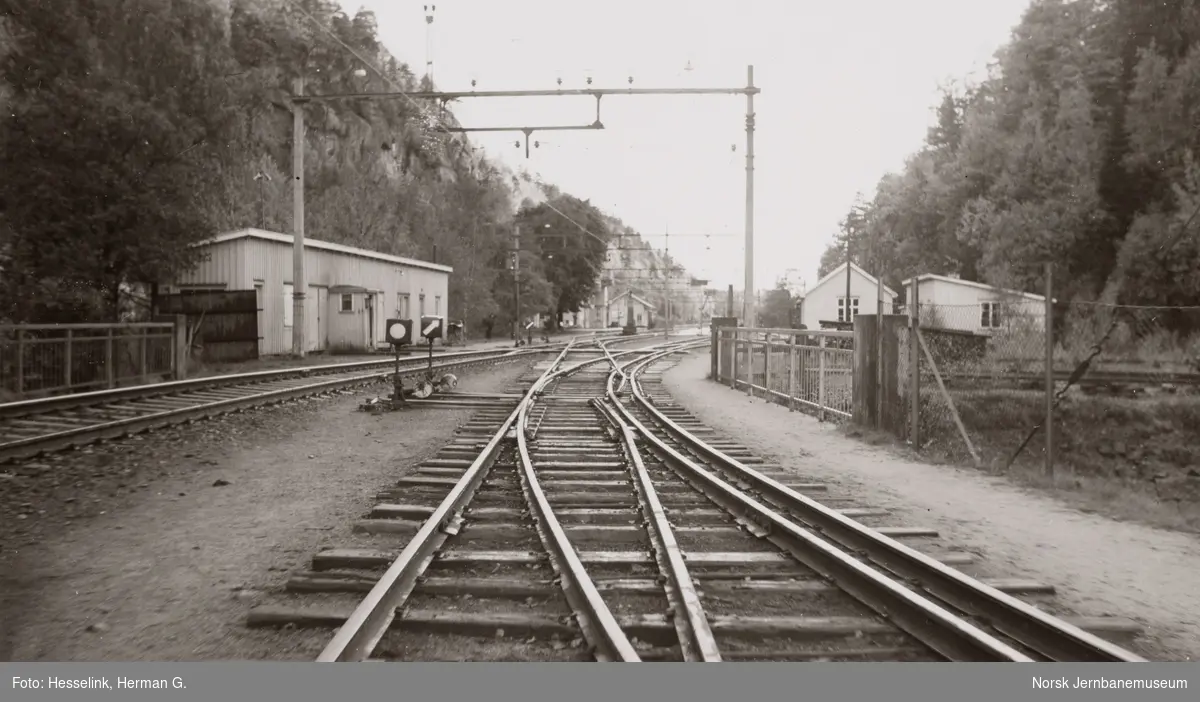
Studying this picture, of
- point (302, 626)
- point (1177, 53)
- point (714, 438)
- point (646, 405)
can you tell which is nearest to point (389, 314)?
point (646, 405)

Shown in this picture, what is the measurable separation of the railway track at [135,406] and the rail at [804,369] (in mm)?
7119

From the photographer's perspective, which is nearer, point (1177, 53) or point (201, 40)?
point (201, 40)

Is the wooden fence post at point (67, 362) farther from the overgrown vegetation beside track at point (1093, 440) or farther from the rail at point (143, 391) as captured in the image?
the overgrown vegetation beside track at point (1093, 440)

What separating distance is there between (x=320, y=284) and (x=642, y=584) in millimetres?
29110

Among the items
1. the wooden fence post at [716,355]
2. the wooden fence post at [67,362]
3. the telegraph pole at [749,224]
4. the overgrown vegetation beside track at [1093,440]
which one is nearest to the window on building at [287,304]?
the wooden fence post at [716,355]

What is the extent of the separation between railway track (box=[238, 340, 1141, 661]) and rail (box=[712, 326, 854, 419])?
6009 millimetres

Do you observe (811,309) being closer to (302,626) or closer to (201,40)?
(201,40)

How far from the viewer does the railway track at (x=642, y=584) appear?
3715 mm

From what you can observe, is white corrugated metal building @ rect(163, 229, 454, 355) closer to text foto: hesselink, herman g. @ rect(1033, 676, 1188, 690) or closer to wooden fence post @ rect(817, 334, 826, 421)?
wooden fence post @ rect(817, 334, 826, 421)

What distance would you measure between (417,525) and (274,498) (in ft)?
6.77

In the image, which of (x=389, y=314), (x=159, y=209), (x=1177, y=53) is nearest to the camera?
(x=159, y=209)

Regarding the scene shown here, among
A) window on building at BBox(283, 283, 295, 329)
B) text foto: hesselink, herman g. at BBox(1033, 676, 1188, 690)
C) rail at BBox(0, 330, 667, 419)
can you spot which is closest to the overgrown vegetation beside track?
text foto: hesselink, herman g. at BBox(1033, 676, 1188, 690)

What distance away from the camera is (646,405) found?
13828mm

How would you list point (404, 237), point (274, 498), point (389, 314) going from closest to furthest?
point (274, 498) < point (389, 314) < point (404, 237)
